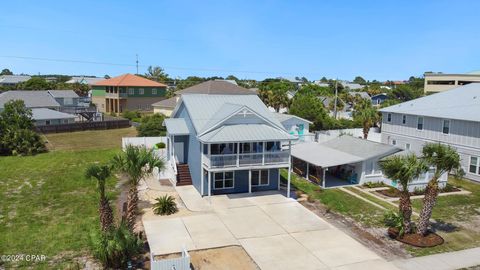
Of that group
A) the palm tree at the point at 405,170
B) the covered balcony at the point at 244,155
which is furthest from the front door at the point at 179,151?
the palm tree at the point at 405,170

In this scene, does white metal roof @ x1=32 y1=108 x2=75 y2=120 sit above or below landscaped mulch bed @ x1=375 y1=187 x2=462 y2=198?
above

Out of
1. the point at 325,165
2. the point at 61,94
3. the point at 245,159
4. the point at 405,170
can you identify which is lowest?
the point at 325,165

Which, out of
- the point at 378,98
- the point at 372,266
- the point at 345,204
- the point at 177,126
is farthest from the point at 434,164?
the point at 378,98

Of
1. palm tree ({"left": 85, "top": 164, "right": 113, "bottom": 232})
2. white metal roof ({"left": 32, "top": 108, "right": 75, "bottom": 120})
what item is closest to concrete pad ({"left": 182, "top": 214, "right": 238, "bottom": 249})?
palm tree ({"left": 85, "top": 164, "right": 113, "bottom": 232})

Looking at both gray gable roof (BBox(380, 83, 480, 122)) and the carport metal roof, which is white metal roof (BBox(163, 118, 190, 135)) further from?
gray gable roof (BBox(380, 83, 480, 122))

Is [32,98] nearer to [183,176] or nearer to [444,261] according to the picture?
[183,176]

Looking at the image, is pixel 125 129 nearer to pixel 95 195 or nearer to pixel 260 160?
pixel 95 195

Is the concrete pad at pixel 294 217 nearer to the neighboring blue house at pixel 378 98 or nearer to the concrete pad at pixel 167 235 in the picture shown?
the concrete pad at pixel 167 235
